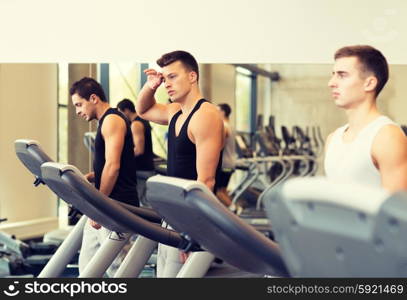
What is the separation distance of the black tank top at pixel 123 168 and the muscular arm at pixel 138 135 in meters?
0.55

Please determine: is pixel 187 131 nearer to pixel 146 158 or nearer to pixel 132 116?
pixel 132 116

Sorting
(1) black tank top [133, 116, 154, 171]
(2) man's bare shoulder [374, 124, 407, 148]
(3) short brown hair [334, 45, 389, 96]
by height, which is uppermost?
(3) short brown hair [334, 45, 389, 96]

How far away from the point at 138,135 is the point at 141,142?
0.07 meters

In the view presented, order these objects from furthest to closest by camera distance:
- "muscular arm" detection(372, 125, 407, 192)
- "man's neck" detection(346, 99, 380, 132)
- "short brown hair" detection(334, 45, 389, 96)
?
"short brown hair" detection(334, 45, 389, 96)
"man's neck" detection(346, 99, 380, 132)
"muscular arm" detection(372, 125, 407, 192)

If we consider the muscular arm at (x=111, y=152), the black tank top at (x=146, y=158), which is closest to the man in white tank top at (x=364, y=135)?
the muscular arm at (x=111, y=152)

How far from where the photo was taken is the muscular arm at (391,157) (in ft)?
7.89

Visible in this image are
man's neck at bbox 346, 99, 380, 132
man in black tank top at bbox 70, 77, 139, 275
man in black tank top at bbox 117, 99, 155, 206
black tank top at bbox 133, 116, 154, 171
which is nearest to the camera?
man's neck at bbox 346, 99, 380, 132

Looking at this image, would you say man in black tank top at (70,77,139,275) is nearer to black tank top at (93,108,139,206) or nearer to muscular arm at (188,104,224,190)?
black tank top at (93,108,139,206)

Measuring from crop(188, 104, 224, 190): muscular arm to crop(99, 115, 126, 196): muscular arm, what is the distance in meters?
0.71

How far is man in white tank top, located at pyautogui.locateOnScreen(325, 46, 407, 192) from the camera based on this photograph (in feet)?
7.98

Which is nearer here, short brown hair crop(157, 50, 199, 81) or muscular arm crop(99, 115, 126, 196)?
short brown hair crop(157, 50, 199, 81)

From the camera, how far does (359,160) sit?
251 centimetres

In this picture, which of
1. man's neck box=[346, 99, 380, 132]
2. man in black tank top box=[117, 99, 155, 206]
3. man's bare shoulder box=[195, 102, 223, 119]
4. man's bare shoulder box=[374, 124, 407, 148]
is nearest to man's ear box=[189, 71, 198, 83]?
man's bare shoulder box=[195, 102, 223, 119]

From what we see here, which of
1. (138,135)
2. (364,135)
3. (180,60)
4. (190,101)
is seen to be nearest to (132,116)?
(138,135)
